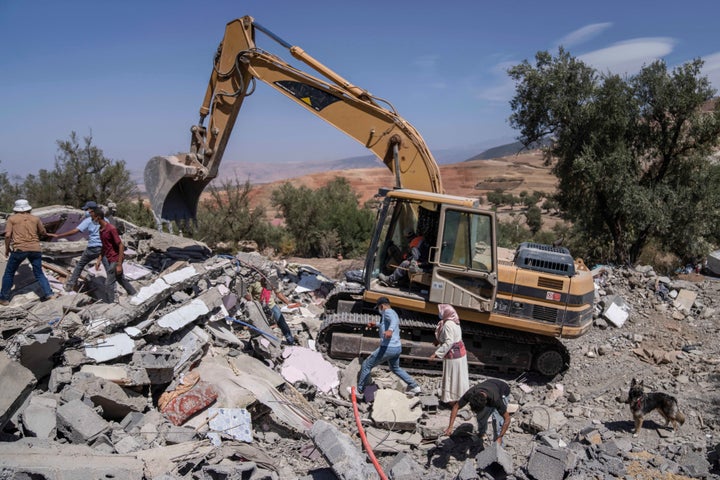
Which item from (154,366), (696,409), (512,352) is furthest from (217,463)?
(696,409)

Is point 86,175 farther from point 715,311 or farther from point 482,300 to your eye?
point 715,311

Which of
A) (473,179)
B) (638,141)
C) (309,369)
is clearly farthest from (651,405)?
A: (473,179)

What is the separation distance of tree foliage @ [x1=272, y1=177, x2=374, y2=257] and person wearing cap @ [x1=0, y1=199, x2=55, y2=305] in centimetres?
1175

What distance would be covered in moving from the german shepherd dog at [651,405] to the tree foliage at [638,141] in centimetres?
805

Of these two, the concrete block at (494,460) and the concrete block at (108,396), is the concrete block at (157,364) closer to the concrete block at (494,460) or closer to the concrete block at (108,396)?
the concrete block at (108,396)

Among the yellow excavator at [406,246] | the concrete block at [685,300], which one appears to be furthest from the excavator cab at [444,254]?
the concrete block at [685,300]

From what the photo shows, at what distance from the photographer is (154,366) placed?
20.1 ft

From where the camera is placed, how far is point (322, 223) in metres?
19.4

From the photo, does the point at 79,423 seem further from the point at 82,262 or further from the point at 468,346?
the point at 468,346

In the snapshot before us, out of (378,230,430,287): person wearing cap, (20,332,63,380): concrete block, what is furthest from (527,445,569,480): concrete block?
(20,332,63,380): concrete block

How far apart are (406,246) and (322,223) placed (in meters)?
11.5

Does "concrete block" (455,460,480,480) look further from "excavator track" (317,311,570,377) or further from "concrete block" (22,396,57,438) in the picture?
"concrete block" (22,396,57,438)

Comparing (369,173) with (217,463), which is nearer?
(217,463)

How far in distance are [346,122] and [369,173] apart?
210ft
